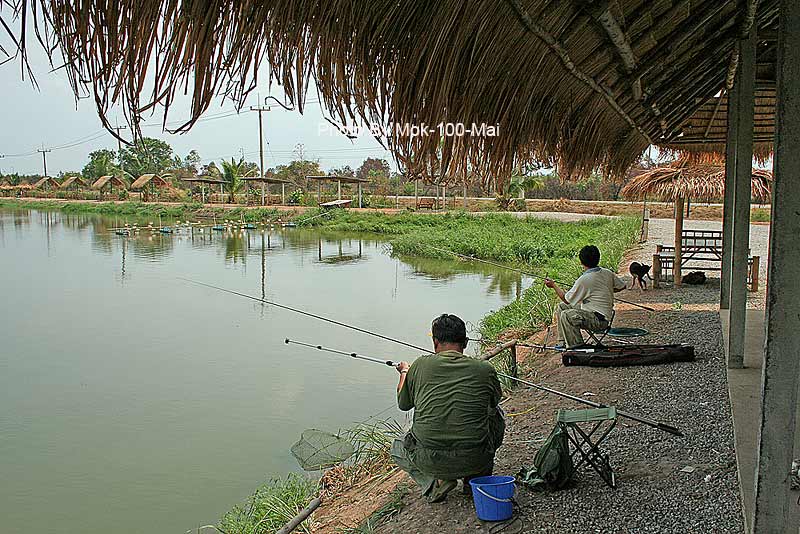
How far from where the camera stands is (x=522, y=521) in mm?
2629

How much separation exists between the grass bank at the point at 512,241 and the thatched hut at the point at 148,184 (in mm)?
19109

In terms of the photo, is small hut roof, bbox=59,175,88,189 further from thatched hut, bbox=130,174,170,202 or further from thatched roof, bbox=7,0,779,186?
thatched roof, bbox=7,0,779,186

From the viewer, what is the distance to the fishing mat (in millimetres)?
4566

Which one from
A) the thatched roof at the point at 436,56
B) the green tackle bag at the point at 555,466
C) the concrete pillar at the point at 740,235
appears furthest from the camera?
the concrete pillar at the point at 740,235

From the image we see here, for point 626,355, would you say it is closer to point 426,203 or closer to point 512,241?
point 512,241

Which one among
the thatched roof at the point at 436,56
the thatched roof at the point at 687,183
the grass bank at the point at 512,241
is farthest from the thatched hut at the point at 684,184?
the thatched roof at the point at 436,56

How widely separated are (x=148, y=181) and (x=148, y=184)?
45 centimetres

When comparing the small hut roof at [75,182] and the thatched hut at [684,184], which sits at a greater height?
the small hut roof at [75,182]

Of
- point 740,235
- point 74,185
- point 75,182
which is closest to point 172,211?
point 75,182

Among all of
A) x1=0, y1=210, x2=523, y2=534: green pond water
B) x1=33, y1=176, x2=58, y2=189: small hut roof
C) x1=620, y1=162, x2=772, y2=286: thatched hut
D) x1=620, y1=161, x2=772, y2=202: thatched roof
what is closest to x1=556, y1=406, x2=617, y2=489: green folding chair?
x1=0, y1=210, x2=523, y2=534: green pond water

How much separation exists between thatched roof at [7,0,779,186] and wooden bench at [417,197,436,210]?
27.6m

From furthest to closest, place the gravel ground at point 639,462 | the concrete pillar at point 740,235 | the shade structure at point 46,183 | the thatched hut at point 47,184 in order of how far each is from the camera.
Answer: the shade structure at point 46,183 < the thatched hut at point 47,184 < the concrete pillar at point 740,235 < the gravel ground at point 639,462

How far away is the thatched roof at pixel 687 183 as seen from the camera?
8.45m

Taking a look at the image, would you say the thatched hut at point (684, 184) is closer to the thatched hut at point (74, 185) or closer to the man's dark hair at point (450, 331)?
the man's dark hair at point (450, 331)
